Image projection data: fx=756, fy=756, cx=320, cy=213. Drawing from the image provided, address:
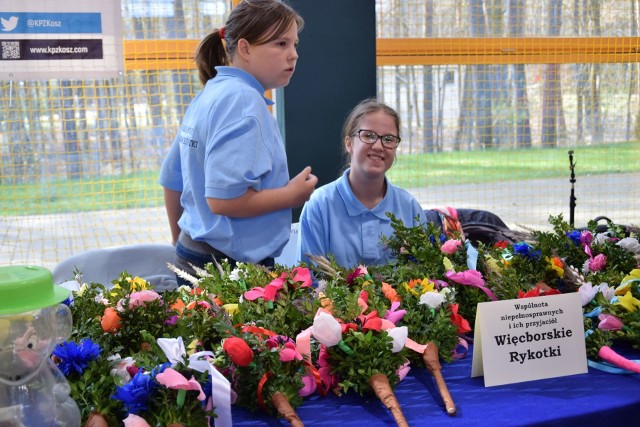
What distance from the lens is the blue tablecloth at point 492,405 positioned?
51.7 inches

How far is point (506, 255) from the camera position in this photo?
1.99 m

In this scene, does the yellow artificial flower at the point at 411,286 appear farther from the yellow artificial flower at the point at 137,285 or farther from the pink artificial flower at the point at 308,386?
the yellow artificial flower at the point at 137,285

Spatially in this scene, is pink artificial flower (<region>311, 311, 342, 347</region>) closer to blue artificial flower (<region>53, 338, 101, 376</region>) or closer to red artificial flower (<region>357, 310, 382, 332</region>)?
red artificial flower (<region>357, 310, 382, 332</region>)

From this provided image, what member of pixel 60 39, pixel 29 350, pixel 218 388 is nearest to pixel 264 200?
pixel 218 388

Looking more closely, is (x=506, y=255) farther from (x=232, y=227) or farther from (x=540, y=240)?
(x=232, y=227)

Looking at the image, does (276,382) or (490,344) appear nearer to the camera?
(276,382)

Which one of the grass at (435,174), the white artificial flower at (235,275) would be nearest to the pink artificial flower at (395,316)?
the white artificial flower at (235,275)

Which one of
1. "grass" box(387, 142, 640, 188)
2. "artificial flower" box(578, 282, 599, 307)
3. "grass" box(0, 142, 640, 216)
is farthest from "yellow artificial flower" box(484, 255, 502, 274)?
Answer: "grass" box(387, 142, 640, 188)

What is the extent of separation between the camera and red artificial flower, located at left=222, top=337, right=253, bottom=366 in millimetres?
1297

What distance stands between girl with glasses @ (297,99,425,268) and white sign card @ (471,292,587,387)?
1.10 metres

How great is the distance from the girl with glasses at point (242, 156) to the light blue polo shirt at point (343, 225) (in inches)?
15.2

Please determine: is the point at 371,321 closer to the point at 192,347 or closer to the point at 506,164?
the point at 192,347

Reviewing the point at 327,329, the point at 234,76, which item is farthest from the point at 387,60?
the point at 327,329

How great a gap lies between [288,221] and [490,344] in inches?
37.7
